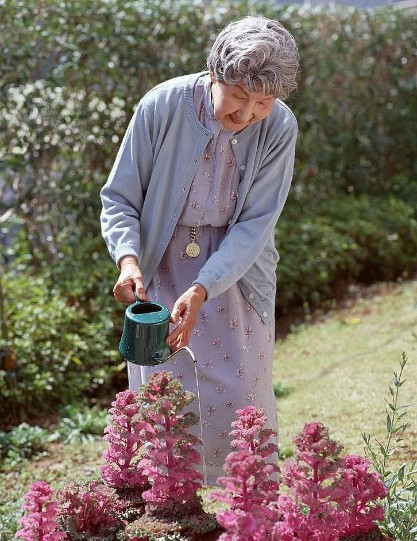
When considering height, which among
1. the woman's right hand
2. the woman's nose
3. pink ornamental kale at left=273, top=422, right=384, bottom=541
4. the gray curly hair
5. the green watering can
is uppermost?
the gray curly hair

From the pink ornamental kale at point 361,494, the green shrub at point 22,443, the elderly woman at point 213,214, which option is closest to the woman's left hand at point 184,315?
the elderly woman at point 213,214

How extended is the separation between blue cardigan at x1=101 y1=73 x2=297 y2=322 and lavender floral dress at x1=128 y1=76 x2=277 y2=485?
0.06 meters

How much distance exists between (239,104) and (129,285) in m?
0.58

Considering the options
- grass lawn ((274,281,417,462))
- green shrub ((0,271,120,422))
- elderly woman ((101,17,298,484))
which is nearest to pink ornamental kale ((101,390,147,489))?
elderly woman ((101,17,298,484))

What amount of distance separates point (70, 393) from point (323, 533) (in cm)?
285

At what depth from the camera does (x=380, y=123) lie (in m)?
7.89

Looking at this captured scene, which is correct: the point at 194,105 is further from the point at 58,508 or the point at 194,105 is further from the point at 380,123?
the point at 380,123

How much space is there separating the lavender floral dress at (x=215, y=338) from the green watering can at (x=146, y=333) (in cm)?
35

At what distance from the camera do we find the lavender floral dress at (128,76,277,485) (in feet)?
8.76

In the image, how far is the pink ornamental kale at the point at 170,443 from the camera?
2088 mm

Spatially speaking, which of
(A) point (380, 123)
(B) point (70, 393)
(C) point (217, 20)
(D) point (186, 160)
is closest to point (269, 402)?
(D) point (186, 160)

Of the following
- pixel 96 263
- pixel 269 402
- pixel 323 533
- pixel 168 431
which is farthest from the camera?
pixel 96 263

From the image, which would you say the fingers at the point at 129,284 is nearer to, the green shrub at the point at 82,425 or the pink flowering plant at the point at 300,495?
the pink flowering plant at the point at 300,495

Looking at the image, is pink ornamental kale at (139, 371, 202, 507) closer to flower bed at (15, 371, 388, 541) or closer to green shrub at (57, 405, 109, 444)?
flower bed at (15, 371, 388, 541)
